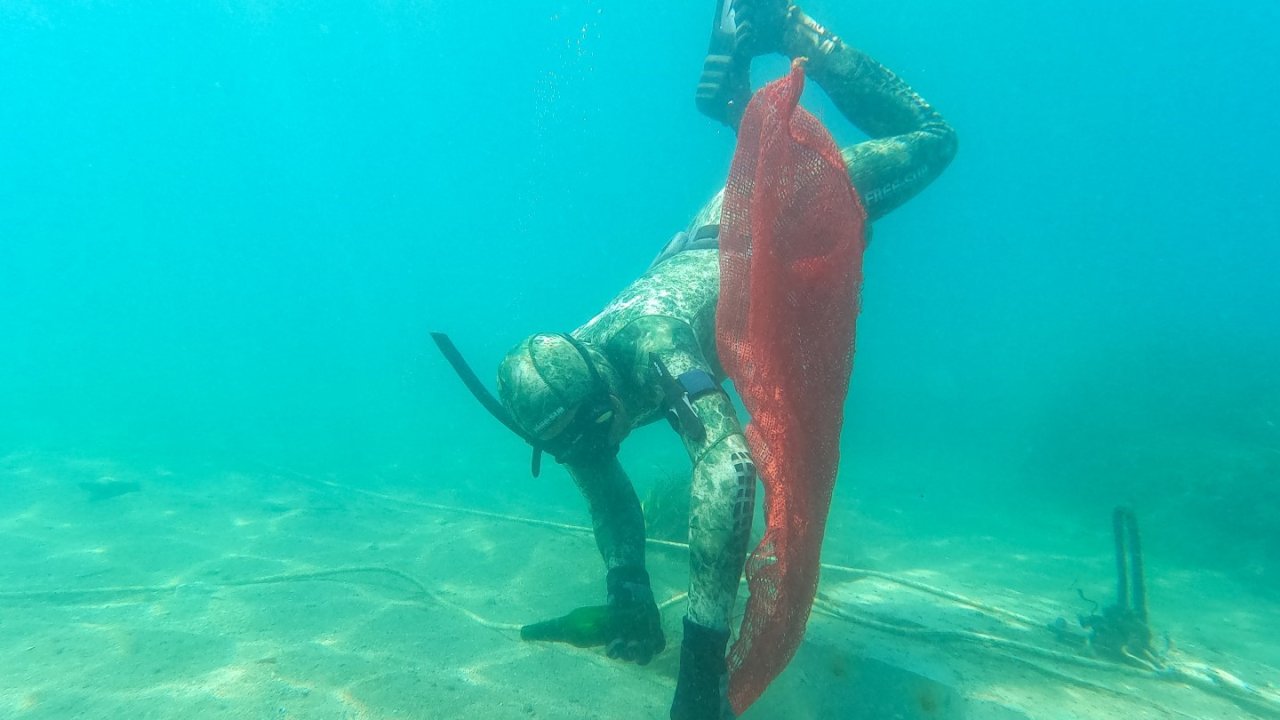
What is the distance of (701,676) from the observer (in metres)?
1.99

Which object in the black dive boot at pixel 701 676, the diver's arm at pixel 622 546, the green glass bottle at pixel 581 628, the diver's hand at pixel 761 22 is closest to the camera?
the black dive boot at pixel 701 676

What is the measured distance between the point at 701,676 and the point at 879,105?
401cm

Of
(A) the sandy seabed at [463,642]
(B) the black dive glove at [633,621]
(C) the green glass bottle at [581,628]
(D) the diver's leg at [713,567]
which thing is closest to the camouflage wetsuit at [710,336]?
(D) the diver's leg at [713,567]

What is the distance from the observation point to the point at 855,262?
256 centimetres

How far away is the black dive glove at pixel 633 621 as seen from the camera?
7.95 feet

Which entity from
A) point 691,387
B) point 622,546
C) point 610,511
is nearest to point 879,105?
point 691,387

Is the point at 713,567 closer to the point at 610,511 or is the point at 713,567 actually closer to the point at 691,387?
the point at 691,387

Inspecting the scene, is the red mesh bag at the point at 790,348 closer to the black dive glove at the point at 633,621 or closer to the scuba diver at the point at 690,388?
the scuba diver at the point at 690,388

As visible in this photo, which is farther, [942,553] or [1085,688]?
[942,553]

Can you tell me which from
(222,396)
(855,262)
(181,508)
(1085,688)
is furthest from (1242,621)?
(222,396)

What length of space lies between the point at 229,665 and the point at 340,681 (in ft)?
2.24

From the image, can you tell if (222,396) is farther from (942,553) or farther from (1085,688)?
(1085,688)

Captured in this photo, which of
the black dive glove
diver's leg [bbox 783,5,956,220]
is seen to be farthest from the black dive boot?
diver's leg [bbox 783,5,956,220]

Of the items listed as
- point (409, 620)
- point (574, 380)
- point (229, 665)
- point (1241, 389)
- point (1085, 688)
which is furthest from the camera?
point (1241, 389)
